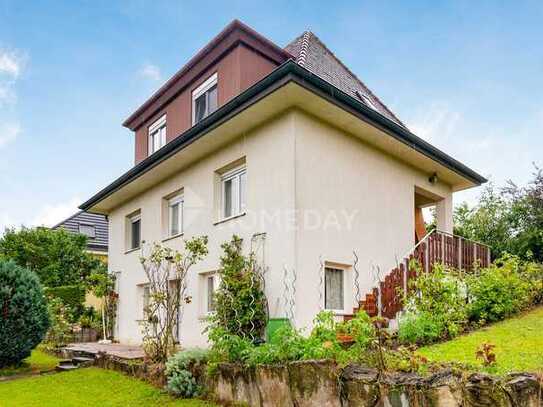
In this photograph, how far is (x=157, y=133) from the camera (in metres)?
16.1

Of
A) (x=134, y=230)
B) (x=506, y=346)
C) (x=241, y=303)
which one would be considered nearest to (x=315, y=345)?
(x=506, y=346)

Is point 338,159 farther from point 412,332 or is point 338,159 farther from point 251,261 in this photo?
point 412,332

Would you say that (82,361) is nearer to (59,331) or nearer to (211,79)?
(59,331)

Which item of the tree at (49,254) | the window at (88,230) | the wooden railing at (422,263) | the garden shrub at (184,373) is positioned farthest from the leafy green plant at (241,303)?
the window at (88,230)

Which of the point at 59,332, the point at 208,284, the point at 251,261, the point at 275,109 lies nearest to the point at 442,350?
the point at 251,261

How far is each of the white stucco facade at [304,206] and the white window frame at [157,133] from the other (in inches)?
91.7

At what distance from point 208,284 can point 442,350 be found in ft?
20.2

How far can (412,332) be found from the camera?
26.9ft

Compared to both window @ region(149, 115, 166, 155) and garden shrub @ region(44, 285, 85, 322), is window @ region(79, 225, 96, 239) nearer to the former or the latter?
garden shrub @ region(44, 285, 85, 322)

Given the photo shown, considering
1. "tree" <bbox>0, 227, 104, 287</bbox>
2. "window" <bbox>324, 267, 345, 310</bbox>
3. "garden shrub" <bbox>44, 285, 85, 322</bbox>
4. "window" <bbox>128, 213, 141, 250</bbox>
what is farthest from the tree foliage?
"tree" <bbox>0, 227, 104, 287</bbox>

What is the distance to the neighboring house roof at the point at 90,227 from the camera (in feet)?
98.3

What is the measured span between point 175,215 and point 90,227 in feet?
63.2

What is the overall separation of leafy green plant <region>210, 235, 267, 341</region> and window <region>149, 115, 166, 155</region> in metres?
7.34

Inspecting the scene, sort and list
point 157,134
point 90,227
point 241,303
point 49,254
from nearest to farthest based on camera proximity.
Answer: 1. point 241,303
2. point 157,134
3. point 49,254
4. point 90,227
